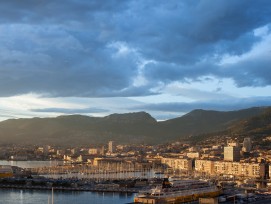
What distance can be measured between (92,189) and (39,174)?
19.1 meters

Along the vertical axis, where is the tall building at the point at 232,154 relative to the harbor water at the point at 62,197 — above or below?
above

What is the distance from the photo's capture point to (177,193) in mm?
34875

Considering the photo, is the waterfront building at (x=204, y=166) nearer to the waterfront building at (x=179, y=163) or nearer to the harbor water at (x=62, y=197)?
the waterfront building at (x=179, y=163)

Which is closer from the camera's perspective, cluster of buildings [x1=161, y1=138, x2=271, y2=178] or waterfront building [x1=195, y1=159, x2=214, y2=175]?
cluster of buildings [x1=161, y1=138, x2=271, y2=178]

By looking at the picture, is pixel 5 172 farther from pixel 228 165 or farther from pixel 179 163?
pixel 179 163

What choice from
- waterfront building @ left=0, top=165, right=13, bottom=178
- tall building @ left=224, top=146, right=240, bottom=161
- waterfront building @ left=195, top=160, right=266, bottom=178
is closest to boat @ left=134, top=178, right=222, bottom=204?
waterfront building @ left=195, top=160, right=266, bottom=178

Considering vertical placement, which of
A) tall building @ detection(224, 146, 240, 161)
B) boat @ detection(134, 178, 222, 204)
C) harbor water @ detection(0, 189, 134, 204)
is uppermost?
tall building @ detection(224, 146, 240, 161)

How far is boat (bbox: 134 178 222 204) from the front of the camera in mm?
33000

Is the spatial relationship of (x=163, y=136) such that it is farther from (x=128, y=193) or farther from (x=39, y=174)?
(x=128, y=193)

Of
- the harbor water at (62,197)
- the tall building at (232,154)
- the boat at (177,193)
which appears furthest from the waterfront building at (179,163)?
the boat at (177,193)

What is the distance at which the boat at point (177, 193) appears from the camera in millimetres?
33000

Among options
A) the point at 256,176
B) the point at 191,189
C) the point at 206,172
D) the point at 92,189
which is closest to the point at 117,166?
the point at 206,172

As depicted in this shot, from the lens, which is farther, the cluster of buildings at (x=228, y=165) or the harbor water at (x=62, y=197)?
the cluster of buildings at (x=228, y=165)

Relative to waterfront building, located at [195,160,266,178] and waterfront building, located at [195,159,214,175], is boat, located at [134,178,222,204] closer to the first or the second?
waterfront building, located at [195,160,266,178]
